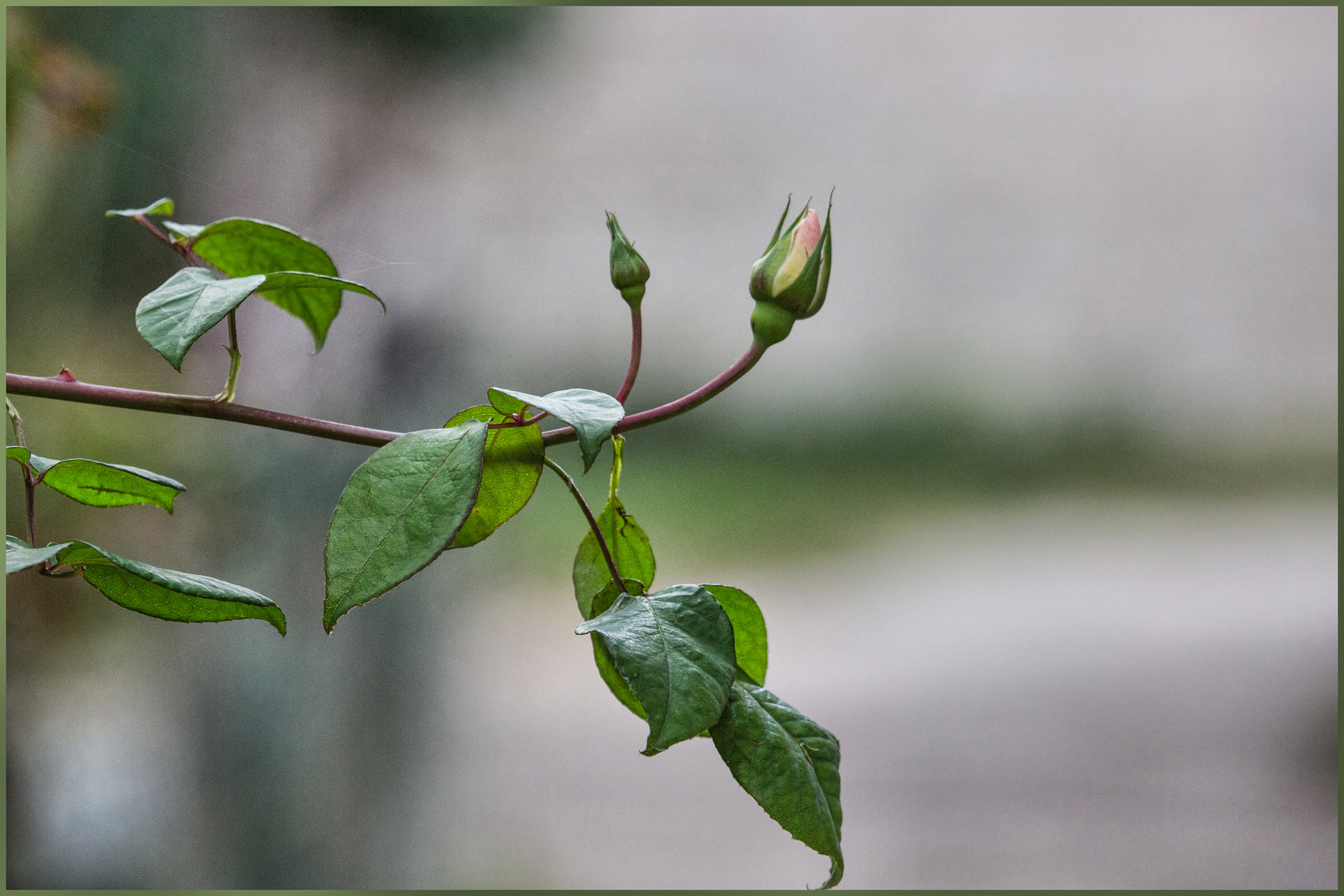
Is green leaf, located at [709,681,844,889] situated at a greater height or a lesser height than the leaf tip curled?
greater

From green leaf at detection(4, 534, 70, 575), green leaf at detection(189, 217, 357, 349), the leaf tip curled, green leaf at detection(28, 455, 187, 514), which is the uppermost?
green leaf at detection(189, 217, 357, 349)

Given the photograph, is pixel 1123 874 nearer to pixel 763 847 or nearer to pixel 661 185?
pixel 763 847

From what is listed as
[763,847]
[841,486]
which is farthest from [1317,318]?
[763,847]

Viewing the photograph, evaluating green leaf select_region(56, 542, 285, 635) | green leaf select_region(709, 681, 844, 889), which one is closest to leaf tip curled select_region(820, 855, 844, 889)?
green leaf select_region(709, 681, 844, 889)

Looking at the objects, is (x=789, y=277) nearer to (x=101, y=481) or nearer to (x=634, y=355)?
(x=634, y=355)

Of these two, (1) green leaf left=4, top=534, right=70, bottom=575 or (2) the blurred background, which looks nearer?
(1) green leaf left=4, top=534, right=70, bottom=575

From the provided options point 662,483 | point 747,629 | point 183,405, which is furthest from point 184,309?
point 662,483

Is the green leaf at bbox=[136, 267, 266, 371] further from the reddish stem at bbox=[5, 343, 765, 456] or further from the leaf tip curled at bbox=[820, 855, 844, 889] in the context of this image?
the leaf tip curled at bbox=[820, 855, 844, 889]
